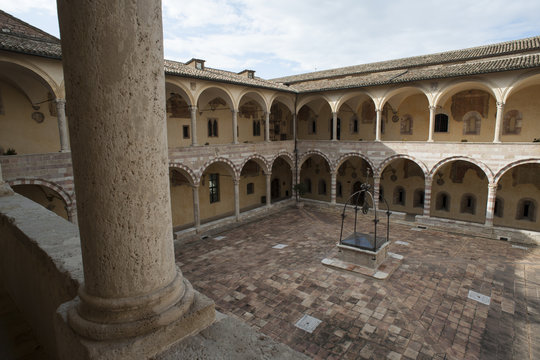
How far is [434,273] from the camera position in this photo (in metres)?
10.9

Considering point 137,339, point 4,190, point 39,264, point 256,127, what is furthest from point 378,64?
point 137,339

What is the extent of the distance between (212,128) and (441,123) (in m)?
13.6

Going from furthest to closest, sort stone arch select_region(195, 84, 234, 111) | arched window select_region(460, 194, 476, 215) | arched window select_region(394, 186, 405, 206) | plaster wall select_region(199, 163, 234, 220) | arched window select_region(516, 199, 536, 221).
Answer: arched window select_region(394, 186, 405, 206) < plaster wall select_region(199, 163, 234, 220) < arched window select_region(460, 194, 476, 215) < arched window select_region(516, 199, 536, 221) < stone arch select_region(195, 84, 234, 111)

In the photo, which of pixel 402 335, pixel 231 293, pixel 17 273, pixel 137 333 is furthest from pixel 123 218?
pixel 231 293

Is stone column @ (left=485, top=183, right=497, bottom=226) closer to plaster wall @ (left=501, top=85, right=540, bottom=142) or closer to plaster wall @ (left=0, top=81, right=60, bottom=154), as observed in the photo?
plaster wall @ (left=501, top=85, right=540, bottom=142)

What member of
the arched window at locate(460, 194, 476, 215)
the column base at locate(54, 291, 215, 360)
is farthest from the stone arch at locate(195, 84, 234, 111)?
the arched window at locate(460, 194, 476, 215)

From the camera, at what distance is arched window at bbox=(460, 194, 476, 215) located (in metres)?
18.9

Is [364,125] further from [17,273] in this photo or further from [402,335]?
[17,273]

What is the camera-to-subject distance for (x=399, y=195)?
842 inches

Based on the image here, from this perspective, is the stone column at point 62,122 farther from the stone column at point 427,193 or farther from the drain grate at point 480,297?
the stone column at point 427,193

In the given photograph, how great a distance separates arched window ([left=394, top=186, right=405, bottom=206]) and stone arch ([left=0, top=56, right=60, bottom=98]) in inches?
748

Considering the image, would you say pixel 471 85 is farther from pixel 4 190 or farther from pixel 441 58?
pixel 4 190

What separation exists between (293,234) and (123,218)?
1402cm

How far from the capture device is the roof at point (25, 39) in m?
9.59
